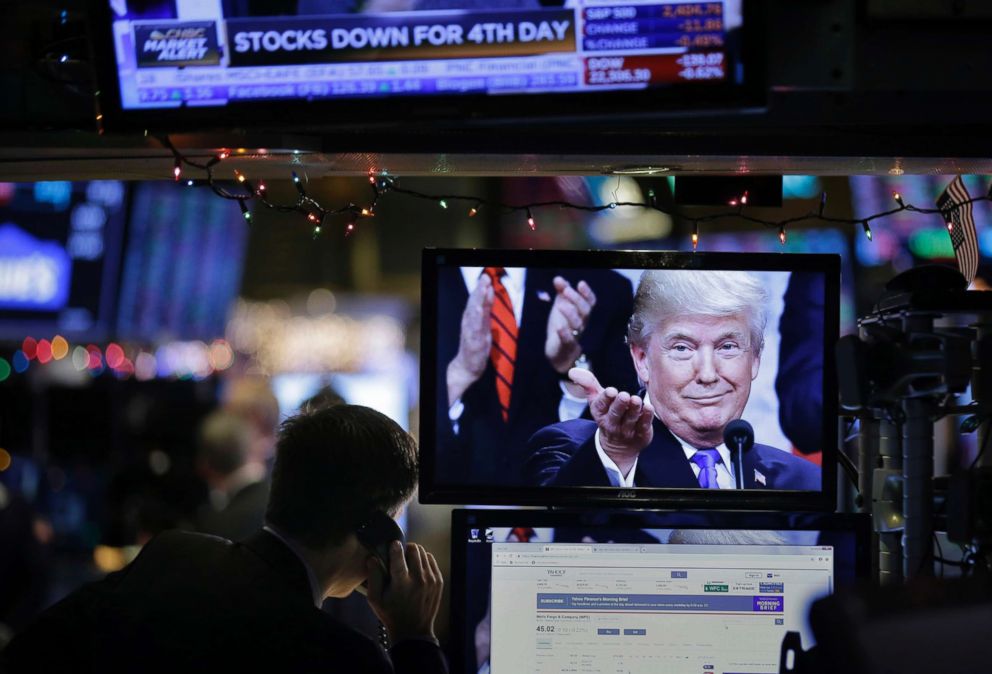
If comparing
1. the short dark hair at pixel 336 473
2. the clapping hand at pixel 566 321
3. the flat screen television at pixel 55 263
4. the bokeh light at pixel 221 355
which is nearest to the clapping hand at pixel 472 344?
the clapping hand at pixel 566 321

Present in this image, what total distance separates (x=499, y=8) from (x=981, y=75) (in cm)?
78

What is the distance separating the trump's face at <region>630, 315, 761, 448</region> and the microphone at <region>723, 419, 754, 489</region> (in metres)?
0.01

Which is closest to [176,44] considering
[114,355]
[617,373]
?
[617,373]

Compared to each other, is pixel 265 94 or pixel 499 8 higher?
pixel 499 8

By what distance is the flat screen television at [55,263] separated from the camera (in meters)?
5.58

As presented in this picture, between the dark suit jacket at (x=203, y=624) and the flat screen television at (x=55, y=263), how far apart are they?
380 cm

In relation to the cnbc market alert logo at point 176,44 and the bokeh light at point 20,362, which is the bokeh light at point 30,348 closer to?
the bokeh light at point 20,362

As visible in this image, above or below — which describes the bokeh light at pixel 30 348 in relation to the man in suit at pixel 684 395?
above

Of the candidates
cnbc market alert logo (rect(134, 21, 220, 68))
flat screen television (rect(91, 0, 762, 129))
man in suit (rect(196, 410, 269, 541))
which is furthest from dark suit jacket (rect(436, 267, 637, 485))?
man in suit (rect(196, 410, 269, 541))

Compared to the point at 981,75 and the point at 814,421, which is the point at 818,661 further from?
the point at 981,75

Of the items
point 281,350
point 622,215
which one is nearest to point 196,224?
point 281,350

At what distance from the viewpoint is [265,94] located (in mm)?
1739

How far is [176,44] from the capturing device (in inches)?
69.1

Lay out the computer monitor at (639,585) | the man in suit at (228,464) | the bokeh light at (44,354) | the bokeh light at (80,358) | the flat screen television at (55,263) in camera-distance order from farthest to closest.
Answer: the bokeh light at (80,358), the bokeh light at (44,354), the flat screen television at (55,263), the man in suit at (228,464), the computer monitor at (639,585)
